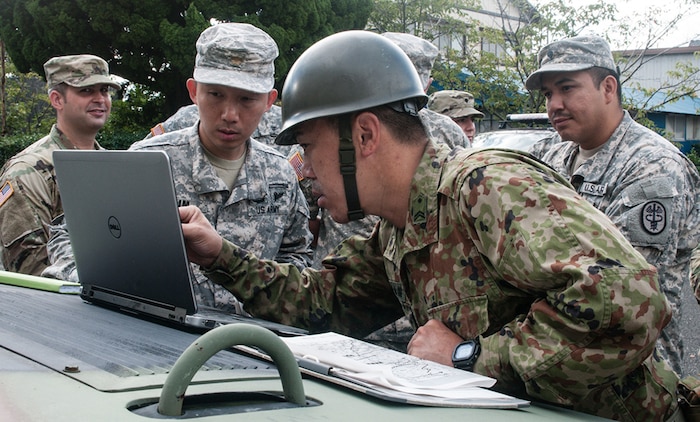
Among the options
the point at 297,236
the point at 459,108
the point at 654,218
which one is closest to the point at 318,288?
the point at 297,236

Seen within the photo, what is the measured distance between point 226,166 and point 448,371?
1871 mm

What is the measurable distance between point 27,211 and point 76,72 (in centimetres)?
135

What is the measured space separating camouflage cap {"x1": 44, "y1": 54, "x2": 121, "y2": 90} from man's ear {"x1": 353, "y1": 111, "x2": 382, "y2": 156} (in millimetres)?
3305

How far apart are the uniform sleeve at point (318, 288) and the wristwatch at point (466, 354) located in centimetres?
62

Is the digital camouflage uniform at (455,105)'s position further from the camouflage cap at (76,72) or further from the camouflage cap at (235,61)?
the camouflage cap at (235,61)

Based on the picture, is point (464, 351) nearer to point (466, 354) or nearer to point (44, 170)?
point (466, 354)

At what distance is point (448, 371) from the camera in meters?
1.60

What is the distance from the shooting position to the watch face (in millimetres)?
1775

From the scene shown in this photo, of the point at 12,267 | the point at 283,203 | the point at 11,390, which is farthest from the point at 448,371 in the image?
the point at 12,267

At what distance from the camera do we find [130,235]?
2020mm

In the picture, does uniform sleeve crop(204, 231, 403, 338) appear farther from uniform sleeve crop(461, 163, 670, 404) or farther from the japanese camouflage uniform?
uniform sleeve crop(461, 163, 670, 404)

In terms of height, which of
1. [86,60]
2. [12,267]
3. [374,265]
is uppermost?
[86,60]

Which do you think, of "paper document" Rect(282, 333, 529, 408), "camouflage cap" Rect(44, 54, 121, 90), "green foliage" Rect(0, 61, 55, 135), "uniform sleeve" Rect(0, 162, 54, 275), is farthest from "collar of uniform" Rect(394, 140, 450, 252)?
"green foliage" Rect(0, 61, 55, 135)

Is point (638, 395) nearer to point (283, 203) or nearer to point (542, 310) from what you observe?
point (542, 310)
